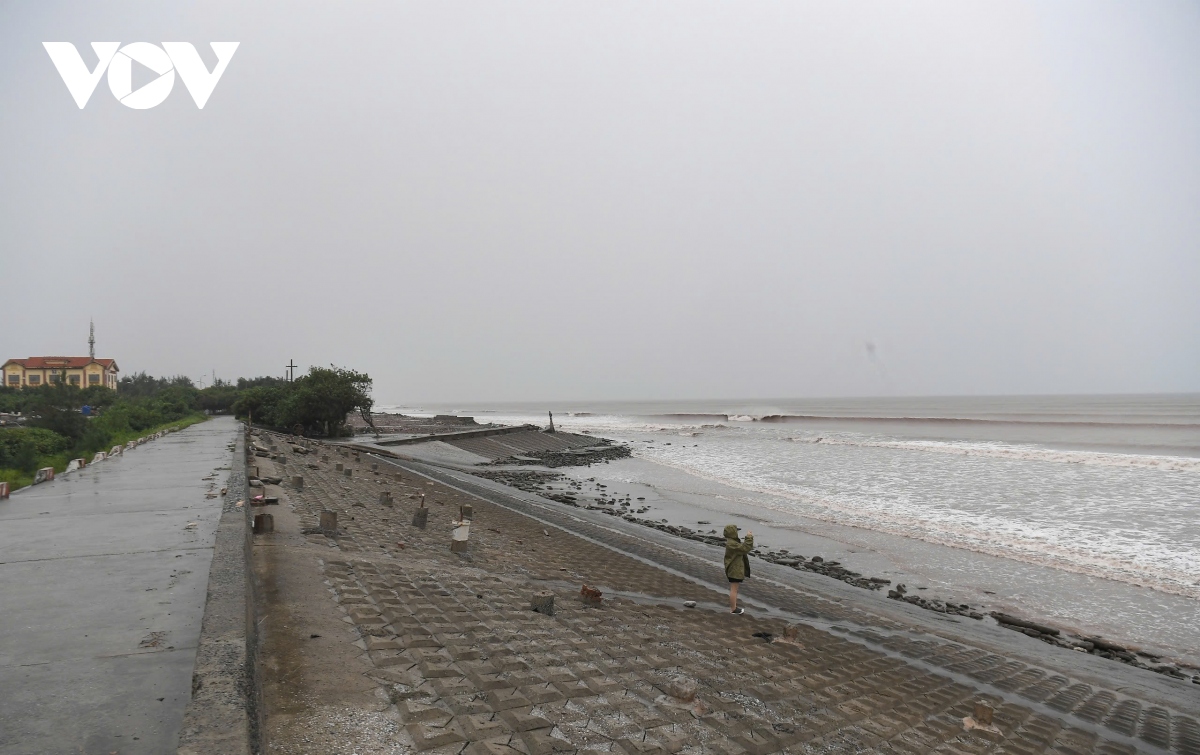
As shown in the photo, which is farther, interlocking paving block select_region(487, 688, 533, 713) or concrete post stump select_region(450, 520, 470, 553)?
concrete post stump select_region(450, 520, 470, 553)

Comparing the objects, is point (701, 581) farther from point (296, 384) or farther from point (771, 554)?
point (296, 384)

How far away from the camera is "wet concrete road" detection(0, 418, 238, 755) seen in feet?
11.2

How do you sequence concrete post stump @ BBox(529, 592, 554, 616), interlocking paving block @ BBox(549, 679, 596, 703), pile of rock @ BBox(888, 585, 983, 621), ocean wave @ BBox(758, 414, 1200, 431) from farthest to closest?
ocean wave @ BBox(758, 414, 1200, 431), pile of rock @ BBox(888, 585, 983, 621), concrete post stump @ BBox(529, 592, 554, 616), interlocking paving block @ BBox(549, 679, 596, 703)

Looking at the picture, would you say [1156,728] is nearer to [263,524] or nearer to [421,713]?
[421,713]

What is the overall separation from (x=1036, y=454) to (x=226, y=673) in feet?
136

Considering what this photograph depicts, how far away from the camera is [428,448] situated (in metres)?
36.4

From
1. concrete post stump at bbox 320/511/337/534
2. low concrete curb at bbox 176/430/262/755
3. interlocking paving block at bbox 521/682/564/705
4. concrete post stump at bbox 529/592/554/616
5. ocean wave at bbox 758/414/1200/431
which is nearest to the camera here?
low concrete curb at bbox 176/430/262/755

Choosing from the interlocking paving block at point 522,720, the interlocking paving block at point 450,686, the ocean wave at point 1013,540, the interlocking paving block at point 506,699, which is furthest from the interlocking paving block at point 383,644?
the ocean wave at point 1013,540

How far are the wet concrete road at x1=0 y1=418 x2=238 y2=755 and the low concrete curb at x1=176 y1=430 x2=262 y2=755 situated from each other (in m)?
0.21

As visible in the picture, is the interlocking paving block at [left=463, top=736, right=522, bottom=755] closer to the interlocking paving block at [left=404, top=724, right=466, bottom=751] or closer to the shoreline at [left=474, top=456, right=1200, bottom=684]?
the interlocking paving block at [left=404, top=724, right=466, bottom=751]

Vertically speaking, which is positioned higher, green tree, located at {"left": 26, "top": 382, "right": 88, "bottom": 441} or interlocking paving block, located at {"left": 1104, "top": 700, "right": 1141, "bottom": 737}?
green tree, located at {"left": 26, "top": 382, "right": 88, "bottom": 441}

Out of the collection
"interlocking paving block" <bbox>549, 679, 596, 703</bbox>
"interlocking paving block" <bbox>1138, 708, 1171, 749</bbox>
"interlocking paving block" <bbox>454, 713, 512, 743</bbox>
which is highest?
"interlocking paving block" <bbox>454, 713, 512, 743</bbox>

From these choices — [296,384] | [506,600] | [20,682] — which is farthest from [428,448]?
[20,682]

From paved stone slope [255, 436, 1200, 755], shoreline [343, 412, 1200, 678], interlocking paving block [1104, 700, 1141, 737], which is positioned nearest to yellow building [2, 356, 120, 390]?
shoreline [343, 412, 1200, 678]
